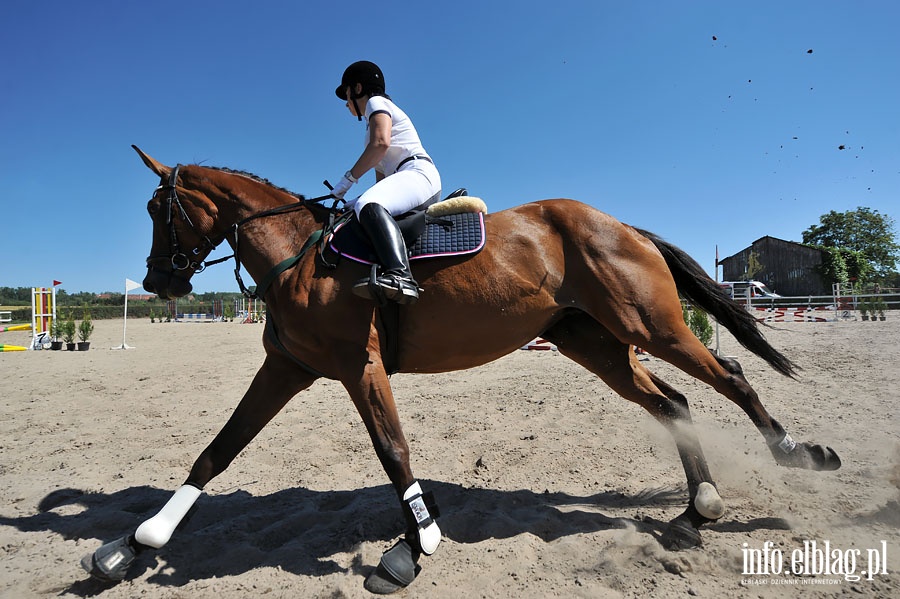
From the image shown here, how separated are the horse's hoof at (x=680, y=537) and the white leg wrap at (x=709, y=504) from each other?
4.6 inches

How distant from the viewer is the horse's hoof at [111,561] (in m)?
2.65

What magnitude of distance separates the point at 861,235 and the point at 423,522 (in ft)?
230

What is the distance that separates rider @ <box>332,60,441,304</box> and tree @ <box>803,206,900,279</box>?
216ft

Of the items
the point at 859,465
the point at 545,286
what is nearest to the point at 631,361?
the point at 545,286

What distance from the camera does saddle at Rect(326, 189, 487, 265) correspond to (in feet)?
9.73

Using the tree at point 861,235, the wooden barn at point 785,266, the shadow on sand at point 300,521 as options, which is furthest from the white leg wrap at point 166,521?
the tree at point 861,235

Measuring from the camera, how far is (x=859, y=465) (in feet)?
12.7

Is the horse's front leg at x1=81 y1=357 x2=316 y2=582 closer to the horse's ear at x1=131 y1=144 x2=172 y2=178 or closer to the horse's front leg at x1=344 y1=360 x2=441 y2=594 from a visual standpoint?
the horse's front leg at x1=344 y1=360 x2=441 y2=594

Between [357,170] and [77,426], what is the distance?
5109mm

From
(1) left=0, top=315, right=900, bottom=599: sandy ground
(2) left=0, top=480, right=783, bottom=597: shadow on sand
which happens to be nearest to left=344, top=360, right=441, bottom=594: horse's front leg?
(1) left=0, top=315, right=900, bottom=599: sandy ground

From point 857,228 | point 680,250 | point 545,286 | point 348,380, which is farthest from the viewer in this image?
point 857,228

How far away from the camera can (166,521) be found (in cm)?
285

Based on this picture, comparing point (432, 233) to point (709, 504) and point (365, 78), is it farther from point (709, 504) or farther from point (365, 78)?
point (709, 504)

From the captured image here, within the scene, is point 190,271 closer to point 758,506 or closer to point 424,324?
point 424,324
